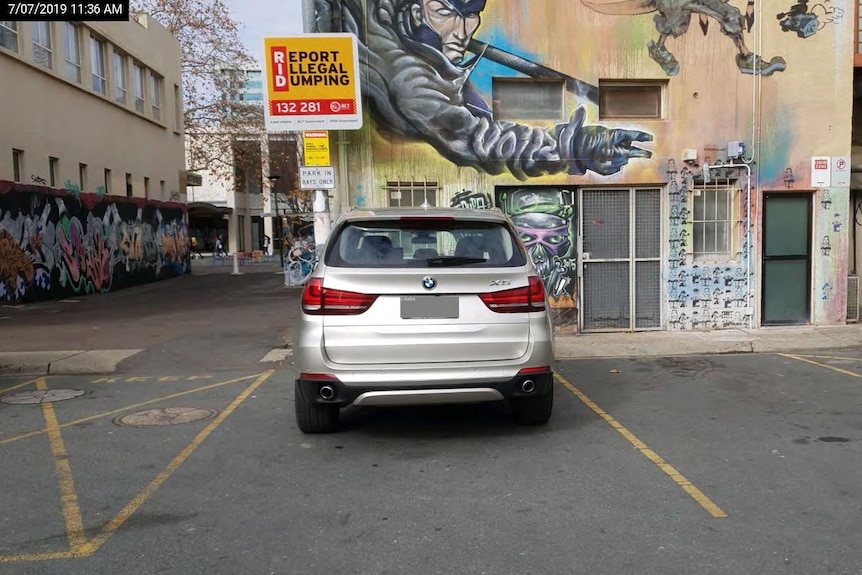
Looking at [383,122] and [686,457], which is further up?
[383,122]

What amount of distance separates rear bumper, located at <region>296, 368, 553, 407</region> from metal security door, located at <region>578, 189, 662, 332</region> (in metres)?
5.91

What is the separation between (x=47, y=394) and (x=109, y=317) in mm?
6429

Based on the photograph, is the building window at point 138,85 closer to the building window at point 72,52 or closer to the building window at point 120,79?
the building window at point 120,79

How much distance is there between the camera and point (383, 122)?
10125 millimetres

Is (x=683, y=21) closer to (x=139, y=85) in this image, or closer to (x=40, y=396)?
(x=40, y=396)

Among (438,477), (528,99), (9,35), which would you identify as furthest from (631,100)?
(9,35)

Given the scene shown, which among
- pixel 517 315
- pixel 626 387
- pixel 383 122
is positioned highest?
pixel 383 122

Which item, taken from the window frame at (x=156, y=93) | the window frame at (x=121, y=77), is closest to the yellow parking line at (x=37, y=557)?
the window frame at (x=121, y=77)

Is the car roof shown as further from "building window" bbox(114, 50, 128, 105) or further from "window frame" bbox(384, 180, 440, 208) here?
"building window" bbox(114, 50, 128, 105)

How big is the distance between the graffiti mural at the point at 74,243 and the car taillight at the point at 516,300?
1378 cm

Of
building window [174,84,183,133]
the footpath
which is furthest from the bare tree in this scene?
the footpath

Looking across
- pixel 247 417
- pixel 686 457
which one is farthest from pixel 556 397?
pixel 247 417

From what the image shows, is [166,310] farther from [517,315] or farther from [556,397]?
[517,315]

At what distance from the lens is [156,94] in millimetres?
25641
